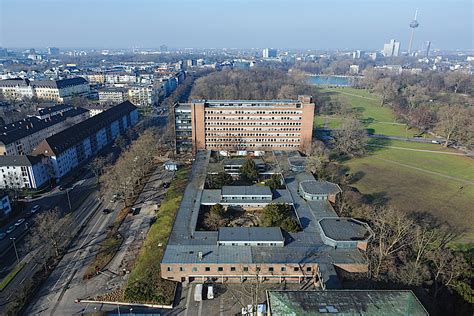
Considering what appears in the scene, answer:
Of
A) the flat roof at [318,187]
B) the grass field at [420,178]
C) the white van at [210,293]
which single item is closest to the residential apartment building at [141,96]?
the grass field at [420,178]

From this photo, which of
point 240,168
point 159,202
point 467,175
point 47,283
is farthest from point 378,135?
point 47,283

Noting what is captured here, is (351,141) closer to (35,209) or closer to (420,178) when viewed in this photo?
(420,178)

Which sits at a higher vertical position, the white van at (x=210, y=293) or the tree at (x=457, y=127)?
the tree at (x=457, y=127)

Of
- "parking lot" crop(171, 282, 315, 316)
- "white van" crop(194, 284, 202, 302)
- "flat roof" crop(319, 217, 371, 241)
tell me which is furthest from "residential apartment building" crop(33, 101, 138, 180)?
"flat roof" crop(319, 217, 371, 241)

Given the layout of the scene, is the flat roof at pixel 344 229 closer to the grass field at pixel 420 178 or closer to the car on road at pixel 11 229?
the grass field at pixel 420 178

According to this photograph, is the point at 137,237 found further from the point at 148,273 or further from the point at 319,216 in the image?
the point at 319,216

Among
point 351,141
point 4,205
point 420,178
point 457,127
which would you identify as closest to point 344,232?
point 420,178
